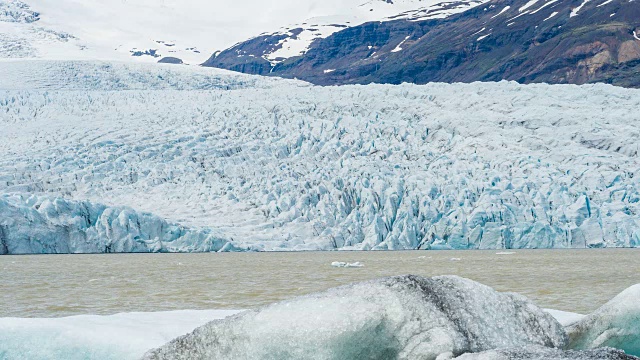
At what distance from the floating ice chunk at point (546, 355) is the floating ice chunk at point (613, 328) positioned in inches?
59.1

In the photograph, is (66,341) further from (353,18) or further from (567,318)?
(353,18)

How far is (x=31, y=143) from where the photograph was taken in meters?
27.5

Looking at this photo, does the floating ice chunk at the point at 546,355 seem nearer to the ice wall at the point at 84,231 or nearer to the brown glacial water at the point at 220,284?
the brown glacial water at the point at 220,284

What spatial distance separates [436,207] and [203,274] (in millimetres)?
8885

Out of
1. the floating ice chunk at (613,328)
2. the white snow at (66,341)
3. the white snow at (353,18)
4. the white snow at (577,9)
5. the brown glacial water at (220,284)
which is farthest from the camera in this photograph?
the white snow at (353,18)

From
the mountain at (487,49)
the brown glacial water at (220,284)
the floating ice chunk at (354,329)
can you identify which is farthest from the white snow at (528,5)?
the floating ice chunk at (354,329)

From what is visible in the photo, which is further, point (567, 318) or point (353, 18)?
point (353, 18)

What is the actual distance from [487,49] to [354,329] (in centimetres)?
12308

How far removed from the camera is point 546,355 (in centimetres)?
365

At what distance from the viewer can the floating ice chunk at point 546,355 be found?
11.8 feet

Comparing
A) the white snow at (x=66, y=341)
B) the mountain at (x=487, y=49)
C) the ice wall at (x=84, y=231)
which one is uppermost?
the mountain at (x=487, y=49)

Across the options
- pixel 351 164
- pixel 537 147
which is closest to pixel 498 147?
pixel 537 147

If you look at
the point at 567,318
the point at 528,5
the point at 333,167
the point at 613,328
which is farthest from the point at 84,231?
the point at 528,5

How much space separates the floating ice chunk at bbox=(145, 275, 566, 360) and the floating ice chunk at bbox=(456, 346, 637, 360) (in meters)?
0.34
